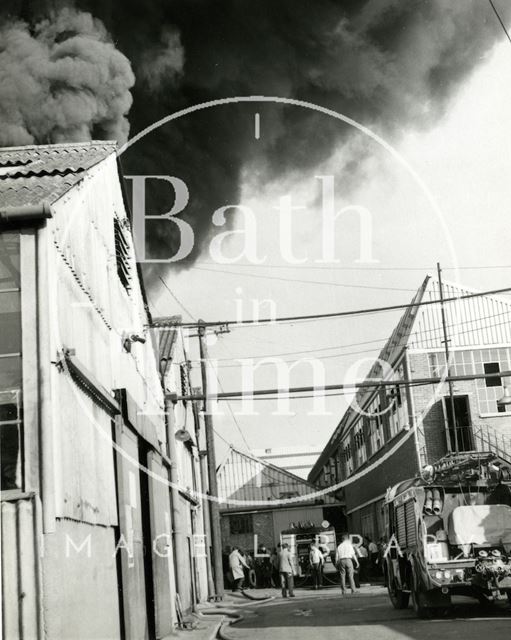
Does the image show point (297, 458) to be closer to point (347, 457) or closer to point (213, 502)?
point (347, 457)

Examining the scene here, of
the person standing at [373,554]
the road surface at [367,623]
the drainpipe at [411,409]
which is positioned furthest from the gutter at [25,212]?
the person standing at [373,554]

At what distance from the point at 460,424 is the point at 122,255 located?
20.3m

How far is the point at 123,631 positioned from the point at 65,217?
526cm

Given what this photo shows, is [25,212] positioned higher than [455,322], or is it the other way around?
[455,322]

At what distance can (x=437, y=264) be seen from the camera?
30812 mm

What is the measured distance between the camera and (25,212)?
8.80 m

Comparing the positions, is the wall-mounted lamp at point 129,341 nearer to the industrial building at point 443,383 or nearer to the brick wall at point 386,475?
the industrial building at point 443,383

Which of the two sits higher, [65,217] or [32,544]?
[65,217]

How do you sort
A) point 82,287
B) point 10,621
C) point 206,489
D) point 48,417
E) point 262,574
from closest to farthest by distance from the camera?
1. point 10,621
2. point 48,417
3. point 82,287
4. point 206,489
5. point 262,574

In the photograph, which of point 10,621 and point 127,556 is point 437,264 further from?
point 10,621

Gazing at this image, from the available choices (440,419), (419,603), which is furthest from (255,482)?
(419,603)

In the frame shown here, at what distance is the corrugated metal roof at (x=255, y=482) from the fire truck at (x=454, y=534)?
1355 inches

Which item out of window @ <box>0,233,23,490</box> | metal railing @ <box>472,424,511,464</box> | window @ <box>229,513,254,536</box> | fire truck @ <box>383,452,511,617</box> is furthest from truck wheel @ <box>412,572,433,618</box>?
window @ <box>229,513,254,536</box>

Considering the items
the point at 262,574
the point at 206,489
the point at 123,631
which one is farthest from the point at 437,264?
the point at 123,631
